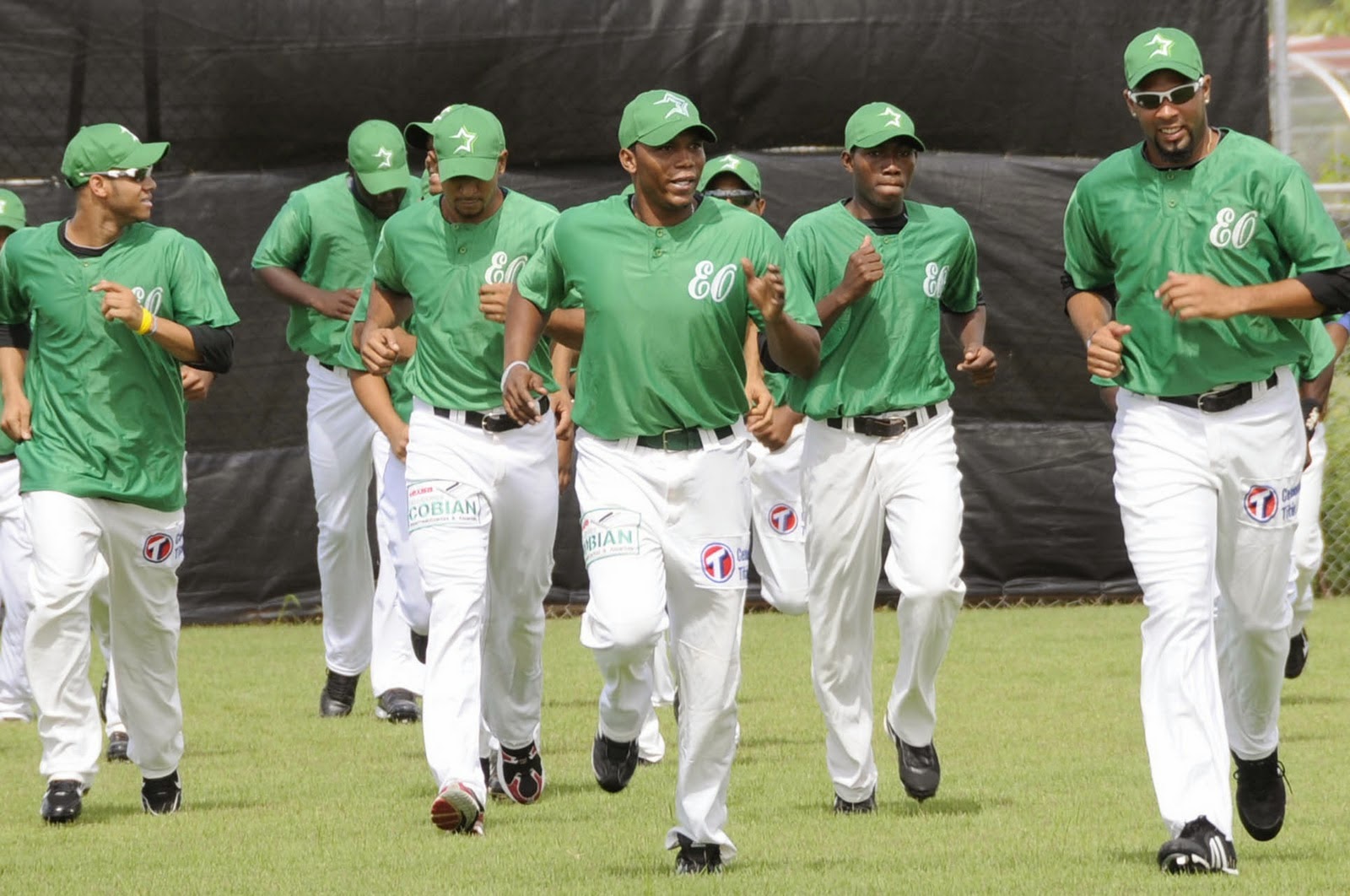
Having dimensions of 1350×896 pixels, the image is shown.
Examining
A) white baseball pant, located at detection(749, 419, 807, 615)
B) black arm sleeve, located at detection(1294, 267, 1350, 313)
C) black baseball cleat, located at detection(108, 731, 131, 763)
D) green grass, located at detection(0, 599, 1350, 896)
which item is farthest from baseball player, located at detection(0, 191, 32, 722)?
black arm sleeve, located at detection(1294, 267, 1350, 313)

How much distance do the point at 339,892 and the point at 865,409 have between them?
8.66 ft

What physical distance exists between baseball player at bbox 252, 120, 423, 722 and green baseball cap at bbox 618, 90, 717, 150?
3900 millimetres

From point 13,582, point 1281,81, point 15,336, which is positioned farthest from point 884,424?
point 1281,81

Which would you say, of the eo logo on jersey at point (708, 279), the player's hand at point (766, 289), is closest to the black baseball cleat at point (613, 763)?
the eo logo on jersey at point (708, 279)

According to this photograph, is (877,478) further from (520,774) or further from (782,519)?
(782,519)

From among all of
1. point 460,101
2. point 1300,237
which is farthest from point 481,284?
point 460,101

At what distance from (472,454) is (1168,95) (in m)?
2.58

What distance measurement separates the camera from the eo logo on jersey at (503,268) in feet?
Result: 25.3

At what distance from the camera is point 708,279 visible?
260 inches

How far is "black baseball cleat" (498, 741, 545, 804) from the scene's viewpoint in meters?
8.00

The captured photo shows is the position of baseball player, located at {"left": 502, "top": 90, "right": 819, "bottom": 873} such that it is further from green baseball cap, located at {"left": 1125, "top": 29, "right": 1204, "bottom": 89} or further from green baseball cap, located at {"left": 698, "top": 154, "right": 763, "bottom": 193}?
green baseball cap, located at {"left": 698, "top": 154, "right": 763, "bottom": 193}

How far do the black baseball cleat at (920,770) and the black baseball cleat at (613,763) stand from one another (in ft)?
3.56

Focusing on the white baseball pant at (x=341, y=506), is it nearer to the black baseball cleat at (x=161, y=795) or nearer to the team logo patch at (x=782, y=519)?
the team logo patch at (x=782, y=519)

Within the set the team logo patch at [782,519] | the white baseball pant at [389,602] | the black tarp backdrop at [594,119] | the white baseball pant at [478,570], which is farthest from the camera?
the black tarp backdrop at [594,119]
